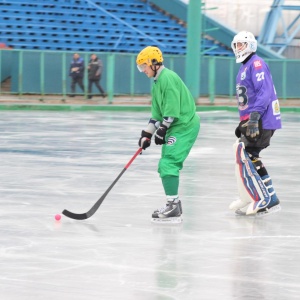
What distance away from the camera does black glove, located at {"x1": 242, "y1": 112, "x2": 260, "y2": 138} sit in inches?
380

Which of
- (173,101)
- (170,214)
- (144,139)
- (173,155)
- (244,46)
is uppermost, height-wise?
A: (244,46)

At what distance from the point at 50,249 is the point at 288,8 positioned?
35.6 meters

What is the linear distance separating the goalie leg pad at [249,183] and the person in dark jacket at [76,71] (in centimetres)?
2251

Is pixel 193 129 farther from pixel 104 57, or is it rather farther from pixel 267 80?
pixel 104 57

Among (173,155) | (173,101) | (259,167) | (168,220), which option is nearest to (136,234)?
(168,220)

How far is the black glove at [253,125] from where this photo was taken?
9641 mm

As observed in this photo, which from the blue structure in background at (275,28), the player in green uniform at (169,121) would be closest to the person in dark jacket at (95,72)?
the blue structure in background at (275,28)

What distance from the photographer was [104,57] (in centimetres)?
3322

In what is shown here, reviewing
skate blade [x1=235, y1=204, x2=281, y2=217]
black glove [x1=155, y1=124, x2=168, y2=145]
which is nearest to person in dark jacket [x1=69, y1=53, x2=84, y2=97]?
skate blade [x1=235, y1=204, x2=281, y2=217]

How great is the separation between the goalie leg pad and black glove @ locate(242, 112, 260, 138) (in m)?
0.22

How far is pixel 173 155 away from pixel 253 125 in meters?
0.79

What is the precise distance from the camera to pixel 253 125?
9.64 m

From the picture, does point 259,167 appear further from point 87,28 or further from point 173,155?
point 87,28

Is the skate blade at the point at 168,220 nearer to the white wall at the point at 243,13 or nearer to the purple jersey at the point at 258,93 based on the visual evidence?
the purple jersey at the point at 258,93
